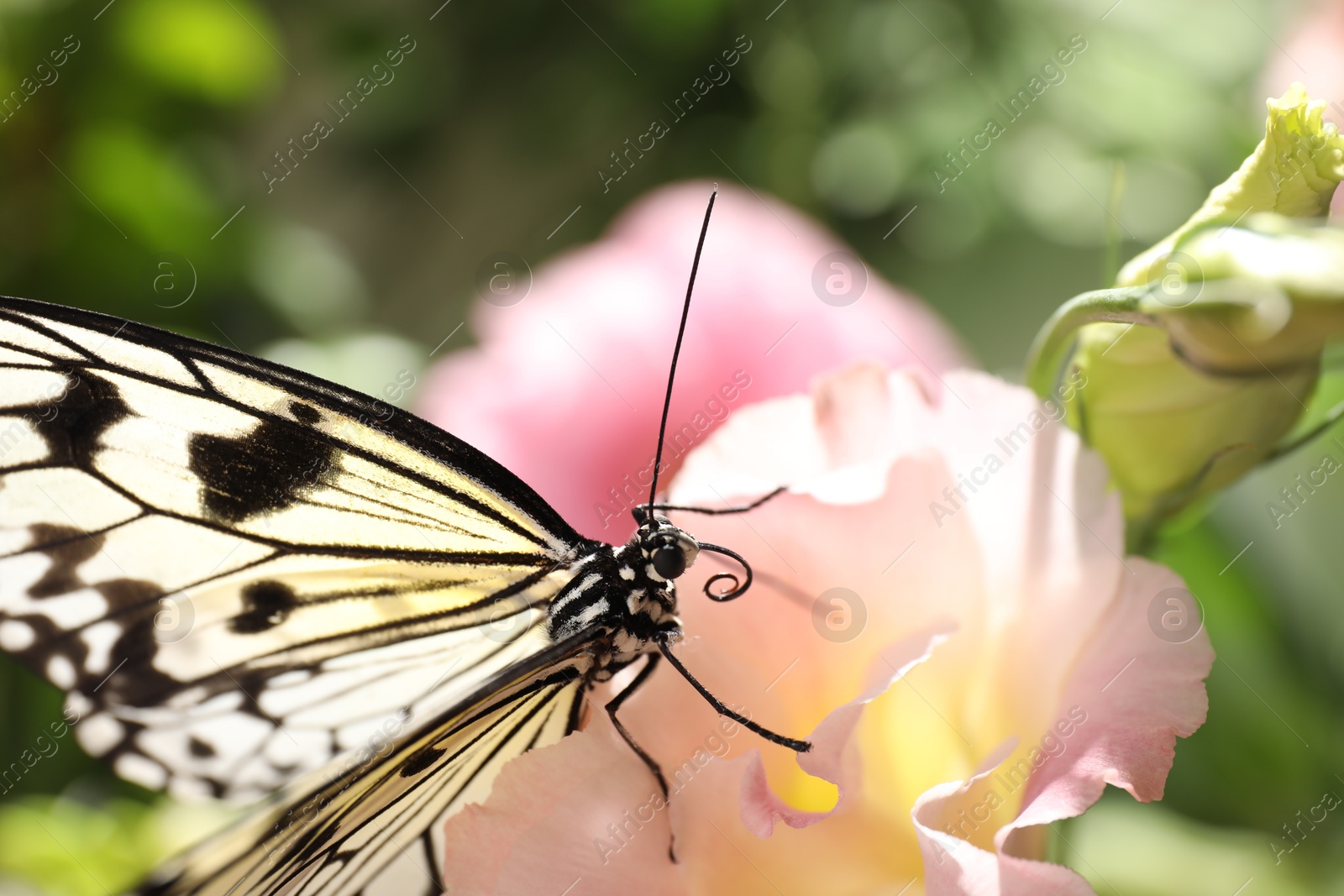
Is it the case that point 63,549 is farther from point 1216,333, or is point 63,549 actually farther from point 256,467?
point 1216,333

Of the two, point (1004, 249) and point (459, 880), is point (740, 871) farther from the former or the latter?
point (1004, 249)

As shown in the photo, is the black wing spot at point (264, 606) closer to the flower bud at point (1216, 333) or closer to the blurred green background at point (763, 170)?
the blurred green background at point (763, 170)

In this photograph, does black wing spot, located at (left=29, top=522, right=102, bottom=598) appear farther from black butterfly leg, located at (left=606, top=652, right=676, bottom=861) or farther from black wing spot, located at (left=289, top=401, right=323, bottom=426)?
black butterfly leg, located at (left=606, top=652, right=676, bottom=861)

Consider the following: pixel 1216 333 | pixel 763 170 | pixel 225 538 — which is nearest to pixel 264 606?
pixel 225 538

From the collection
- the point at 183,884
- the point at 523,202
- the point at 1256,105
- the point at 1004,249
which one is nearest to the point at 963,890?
the point at 183,884

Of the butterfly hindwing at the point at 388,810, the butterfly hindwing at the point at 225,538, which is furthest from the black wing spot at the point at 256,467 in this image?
the butterfly hindwing at the point at 388,810
